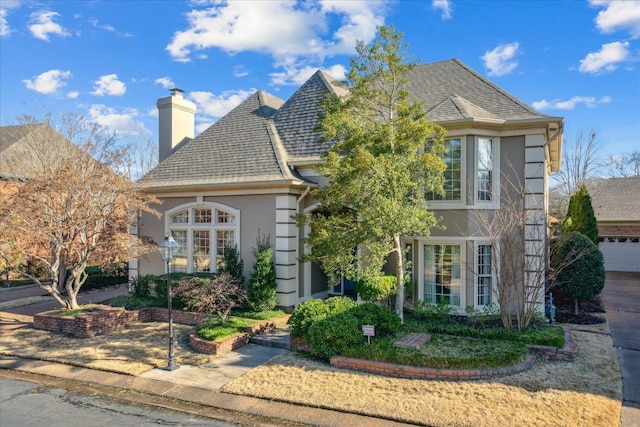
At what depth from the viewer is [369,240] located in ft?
31.9

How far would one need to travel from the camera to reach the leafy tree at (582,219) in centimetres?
1641

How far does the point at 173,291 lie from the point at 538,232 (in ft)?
33.3

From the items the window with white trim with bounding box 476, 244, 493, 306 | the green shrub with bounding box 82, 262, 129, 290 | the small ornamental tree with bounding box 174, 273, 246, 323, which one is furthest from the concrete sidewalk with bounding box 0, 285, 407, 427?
the green shrub with bounding box 82, 262, 129, 290

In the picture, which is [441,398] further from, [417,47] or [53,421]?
[417,47]

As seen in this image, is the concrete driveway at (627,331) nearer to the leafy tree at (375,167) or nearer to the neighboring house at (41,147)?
the leafy tree at (375,167)

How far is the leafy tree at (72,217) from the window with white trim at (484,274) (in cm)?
1006

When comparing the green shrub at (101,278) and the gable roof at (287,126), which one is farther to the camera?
the green shrub at (101,278)

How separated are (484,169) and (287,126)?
22.6 feet

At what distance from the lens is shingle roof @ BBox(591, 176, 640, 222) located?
23.7 meters

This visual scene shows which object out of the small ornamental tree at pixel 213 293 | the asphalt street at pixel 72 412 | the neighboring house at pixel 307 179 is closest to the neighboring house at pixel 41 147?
the neighboring house at pixel 307 179

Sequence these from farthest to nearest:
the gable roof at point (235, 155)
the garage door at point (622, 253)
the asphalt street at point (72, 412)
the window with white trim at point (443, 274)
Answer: the garage door at point (622, 253)
the gable roof at point (235, 155)
the window with white trim at point (443, 274)
the asphalt street at point (72, 412)

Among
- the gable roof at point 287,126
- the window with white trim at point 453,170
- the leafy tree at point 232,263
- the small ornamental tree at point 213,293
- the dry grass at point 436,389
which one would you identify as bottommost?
the dry grass at point 436,389

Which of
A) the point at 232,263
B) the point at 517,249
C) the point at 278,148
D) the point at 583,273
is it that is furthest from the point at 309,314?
the point at 583,273

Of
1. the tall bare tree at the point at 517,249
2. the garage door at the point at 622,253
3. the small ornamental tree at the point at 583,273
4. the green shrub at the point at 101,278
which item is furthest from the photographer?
the garage door at the point at 622,253
